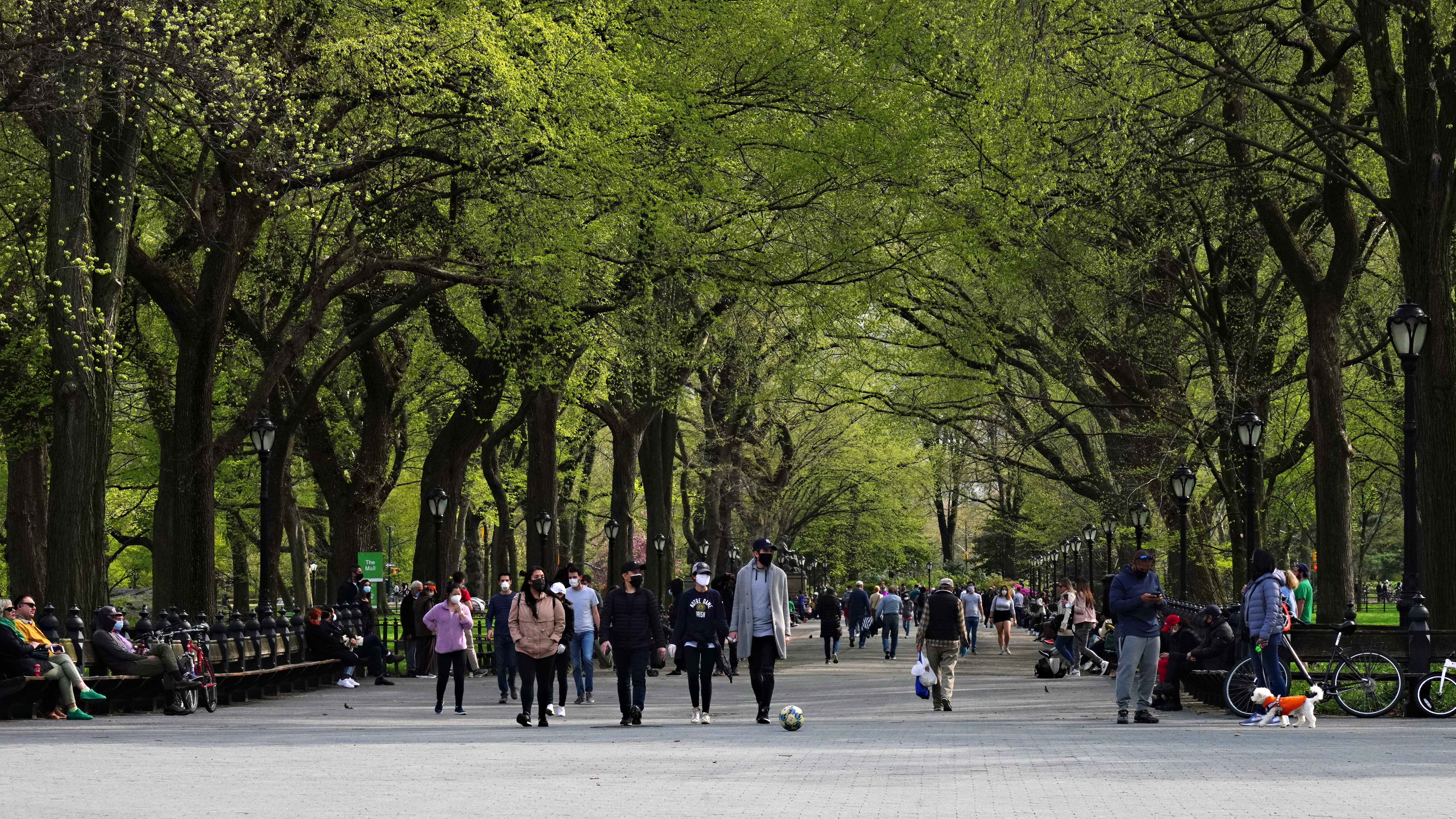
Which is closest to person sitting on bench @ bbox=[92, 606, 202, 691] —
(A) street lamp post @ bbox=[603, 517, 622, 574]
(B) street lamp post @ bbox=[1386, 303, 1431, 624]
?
(B) street lamp post @ bbox=[1386, 303, 1431, 624]

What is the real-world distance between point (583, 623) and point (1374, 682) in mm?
9175

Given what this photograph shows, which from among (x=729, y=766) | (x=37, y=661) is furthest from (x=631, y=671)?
(x=37, y=661)

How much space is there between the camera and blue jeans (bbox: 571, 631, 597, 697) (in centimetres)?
2044

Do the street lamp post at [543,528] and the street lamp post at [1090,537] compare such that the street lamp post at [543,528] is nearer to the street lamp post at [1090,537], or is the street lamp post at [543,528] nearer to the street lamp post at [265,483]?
the street lamp post at [265,483]

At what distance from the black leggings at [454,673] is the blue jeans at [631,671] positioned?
2.60 meters

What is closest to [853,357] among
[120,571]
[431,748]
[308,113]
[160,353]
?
[160,353]

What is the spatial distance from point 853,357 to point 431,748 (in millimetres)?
24310

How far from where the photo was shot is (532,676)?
17.2 metres

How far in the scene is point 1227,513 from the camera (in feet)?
98.2

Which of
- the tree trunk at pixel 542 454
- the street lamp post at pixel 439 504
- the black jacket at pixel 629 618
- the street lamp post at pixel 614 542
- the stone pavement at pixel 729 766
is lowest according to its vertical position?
the stone pavement at pixel 729 766

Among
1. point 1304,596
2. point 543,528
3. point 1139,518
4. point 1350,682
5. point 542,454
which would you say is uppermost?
point 542,454

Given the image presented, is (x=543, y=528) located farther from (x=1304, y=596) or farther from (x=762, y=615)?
(x=762, y=615)

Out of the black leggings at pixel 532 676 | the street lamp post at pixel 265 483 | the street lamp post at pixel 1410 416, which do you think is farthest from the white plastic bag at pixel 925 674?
the street lamp post at pixel 265 483

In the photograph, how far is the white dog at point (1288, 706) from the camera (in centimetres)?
1528
